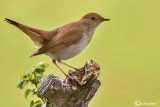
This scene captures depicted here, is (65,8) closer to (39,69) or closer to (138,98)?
(138,98)

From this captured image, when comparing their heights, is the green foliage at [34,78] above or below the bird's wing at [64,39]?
below

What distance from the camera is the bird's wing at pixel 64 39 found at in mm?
4770

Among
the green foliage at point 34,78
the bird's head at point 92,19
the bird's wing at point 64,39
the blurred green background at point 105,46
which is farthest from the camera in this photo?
the blurred green background at point 105,46

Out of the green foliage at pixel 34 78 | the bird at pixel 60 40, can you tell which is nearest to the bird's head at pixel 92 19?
the bird at pixel 60 40

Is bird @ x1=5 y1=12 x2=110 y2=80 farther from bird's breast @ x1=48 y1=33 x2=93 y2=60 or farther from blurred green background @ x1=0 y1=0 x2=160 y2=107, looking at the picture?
blurred green background @ x1=0 y1=0 x2=160 y2=107

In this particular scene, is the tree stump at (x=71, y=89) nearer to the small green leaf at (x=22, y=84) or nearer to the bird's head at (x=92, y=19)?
the small green leaf at (x=22, y=84)

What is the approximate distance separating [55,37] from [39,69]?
1.21 metres

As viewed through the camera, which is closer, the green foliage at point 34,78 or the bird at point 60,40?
the green foliage at point 34,78

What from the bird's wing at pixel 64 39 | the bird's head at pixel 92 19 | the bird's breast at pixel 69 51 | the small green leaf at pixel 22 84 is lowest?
the small green leaf at pixel 22 84

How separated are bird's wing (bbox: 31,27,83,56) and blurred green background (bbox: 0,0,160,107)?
9.03ft

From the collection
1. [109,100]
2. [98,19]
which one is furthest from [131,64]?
[98,19]

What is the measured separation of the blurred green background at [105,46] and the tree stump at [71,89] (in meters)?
3.83

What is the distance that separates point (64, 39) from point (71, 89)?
1345 millimetres

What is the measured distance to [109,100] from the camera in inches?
309
